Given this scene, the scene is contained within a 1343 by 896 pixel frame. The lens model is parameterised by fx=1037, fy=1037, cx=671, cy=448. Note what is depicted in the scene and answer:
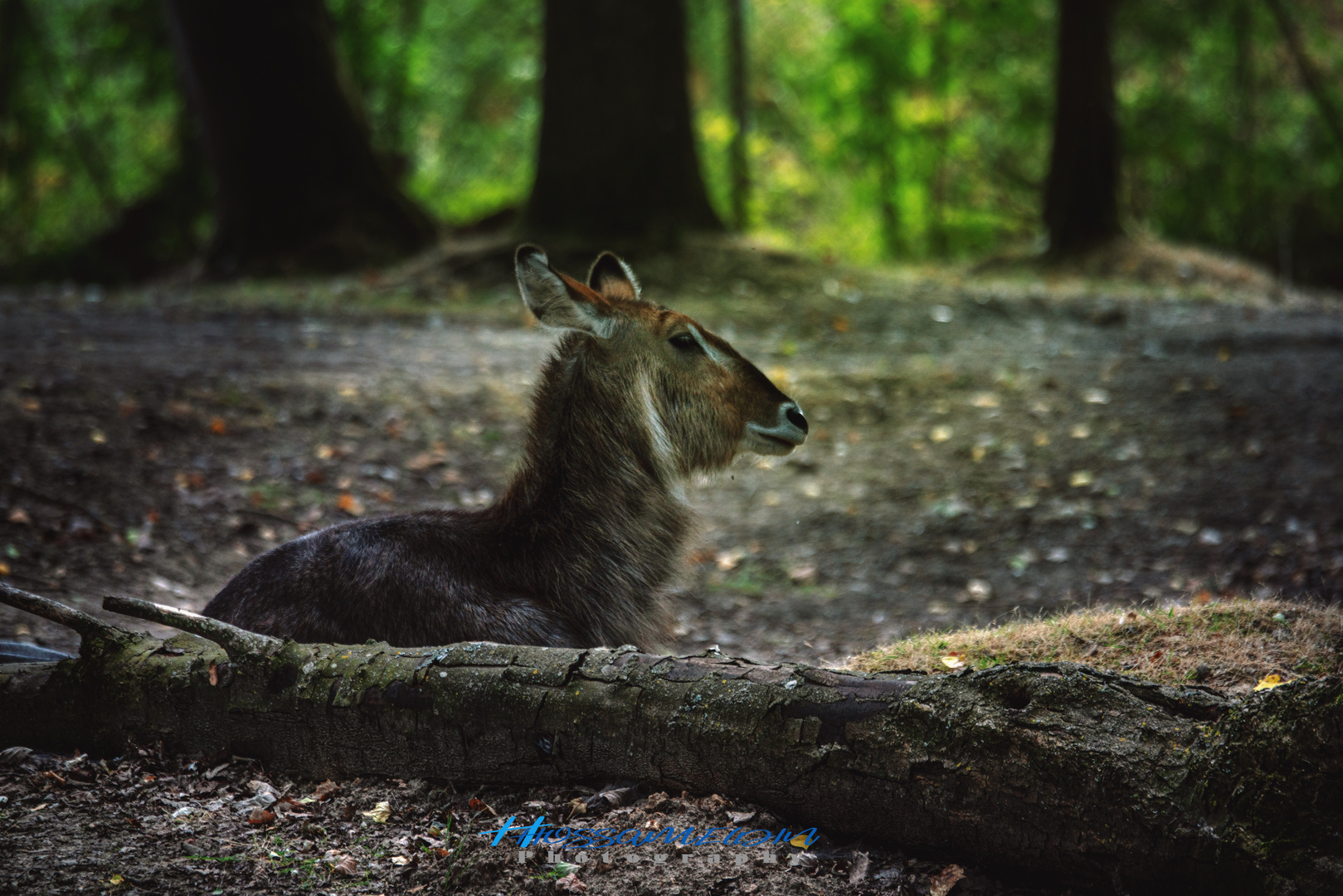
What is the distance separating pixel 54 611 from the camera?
3.15 m

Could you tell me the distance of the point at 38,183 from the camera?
2122cm

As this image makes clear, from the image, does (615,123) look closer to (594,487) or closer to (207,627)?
(594,487)

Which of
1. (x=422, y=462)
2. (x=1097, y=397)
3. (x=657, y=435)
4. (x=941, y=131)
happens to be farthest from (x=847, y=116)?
(x=657, y=435)

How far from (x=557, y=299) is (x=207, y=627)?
5.41 ft

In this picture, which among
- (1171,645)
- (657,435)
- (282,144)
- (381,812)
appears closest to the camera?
(381,812)

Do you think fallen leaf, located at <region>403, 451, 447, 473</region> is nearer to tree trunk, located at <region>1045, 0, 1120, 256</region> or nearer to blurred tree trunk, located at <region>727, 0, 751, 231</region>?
tree trunk, located at <region>1045, 0, 1120, 256</region>

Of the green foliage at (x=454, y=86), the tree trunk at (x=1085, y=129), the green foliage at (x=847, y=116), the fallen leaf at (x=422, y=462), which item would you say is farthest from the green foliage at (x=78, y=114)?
the tree trunk at (x=1085, y=129)

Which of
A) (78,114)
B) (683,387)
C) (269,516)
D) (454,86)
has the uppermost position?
(454,86)

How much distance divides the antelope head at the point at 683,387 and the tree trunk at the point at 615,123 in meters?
8.63

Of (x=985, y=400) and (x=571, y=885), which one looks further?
(x=985, y=400)

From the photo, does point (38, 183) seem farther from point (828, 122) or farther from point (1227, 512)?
point (1227, 512)

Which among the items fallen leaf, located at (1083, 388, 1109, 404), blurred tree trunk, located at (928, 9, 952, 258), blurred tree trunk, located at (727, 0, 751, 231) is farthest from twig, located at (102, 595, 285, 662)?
blurred tree trunk, located at (928, 9, 952, 258)

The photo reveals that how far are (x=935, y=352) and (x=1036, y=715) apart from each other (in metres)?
8.78

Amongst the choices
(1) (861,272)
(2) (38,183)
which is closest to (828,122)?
(1) (861,272)
